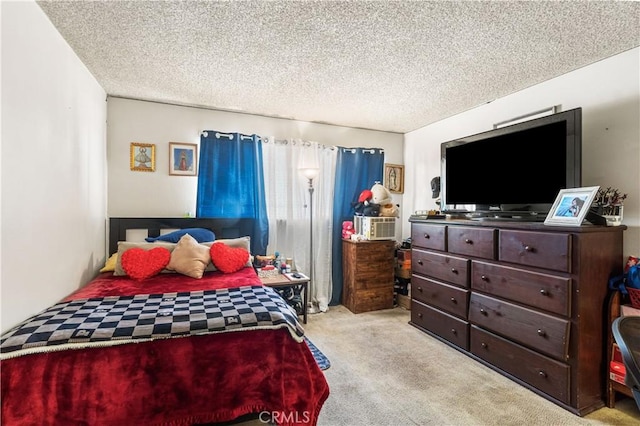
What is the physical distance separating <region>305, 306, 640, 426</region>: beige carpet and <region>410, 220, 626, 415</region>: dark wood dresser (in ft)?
0.41

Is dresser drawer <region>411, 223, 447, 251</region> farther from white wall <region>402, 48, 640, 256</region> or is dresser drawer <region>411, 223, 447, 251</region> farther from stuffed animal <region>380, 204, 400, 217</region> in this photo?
white wall <region>402, 48, 640, 256</region>

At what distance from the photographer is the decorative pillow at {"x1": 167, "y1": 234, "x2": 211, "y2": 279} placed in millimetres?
2576

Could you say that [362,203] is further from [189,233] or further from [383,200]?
[189,233]

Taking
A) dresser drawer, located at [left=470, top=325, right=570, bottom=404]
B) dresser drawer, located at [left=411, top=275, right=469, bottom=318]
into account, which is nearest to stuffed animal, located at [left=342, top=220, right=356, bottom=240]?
dresser drawer, located at [left=411, top=275, right=469, bottom=318]

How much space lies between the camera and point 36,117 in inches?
70.7

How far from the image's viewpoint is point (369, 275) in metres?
3.81

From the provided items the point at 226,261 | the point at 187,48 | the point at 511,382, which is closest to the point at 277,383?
the point at 226,261

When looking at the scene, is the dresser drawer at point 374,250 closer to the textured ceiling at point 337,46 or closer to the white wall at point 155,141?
the textured ceiling at point 337,46

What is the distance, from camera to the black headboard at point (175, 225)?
3170 mm

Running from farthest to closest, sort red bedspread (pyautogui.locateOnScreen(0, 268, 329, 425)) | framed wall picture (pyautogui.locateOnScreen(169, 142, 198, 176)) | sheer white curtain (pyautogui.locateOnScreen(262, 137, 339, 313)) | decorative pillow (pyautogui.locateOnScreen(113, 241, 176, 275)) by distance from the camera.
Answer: sheer white curtain (pyautogui.locateOnScreen(262, 137, 339, 313)) → framed wall picture (pyautogui.locateOnScreen(169, 142, 198, 176)) → decorative pillow (pyautogui.locateOnScreen(113, 241, 176, 275)) → red bedspread (pyautogui.locateOnScreen(0, 268, 329, 425))

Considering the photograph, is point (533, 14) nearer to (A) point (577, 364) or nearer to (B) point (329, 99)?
(B) point (329, 99)

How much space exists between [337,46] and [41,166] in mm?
2048

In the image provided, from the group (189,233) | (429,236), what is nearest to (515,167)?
(429,236)

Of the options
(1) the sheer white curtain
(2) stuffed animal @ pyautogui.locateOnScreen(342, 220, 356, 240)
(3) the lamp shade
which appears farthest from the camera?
(2) stuffed animal @ pyautogui.locateOnScreen(342, 220, 356, 240)
